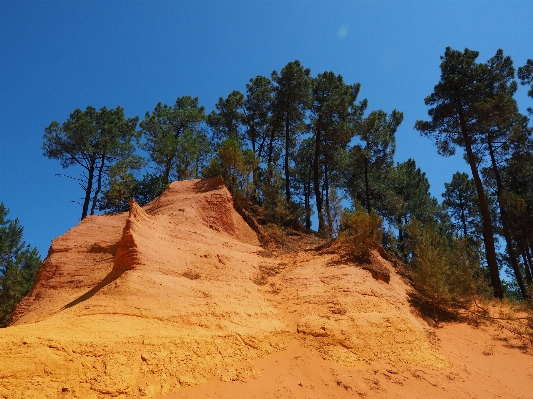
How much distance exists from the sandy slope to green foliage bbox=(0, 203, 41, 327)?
35.7ft

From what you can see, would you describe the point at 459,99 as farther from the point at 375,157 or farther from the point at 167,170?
the point at 167,170

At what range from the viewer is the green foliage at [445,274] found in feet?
44.3

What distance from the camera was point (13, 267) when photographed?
24094 mm

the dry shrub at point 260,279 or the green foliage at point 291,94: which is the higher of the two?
the green foliage at point 291,94

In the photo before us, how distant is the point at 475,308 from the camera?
579 inches

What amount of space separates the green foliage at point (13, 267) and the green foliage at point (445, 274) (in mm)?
21286

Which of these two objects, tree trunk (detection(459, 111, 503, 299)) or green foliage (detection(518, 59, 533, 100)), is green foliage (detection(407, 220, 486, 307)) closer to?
tree trunk (detection(459, 111, 503, 299))

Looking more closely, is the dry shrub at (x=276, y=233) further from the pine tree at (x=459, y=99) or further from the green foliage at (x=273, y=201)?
the pine tree at (x=459, y=99)

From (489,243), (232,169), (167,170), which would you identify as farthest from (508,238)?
(167,170)

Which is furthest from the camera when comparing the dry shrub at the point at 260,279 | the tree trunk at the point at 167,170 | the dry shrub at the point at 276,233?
the tree trunk at the point at 167,170

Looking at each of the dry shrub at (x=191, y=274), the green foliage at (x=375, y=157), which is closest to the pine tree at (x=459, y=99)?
the green foliage at (x=375, y=157)

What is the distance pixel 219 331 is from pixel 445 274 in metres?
10.1

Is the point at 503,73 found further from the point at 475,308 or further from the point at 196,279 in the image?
the point at 196,279

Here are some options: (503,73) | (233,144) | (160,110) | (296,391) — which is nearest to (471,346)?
(296,391)
